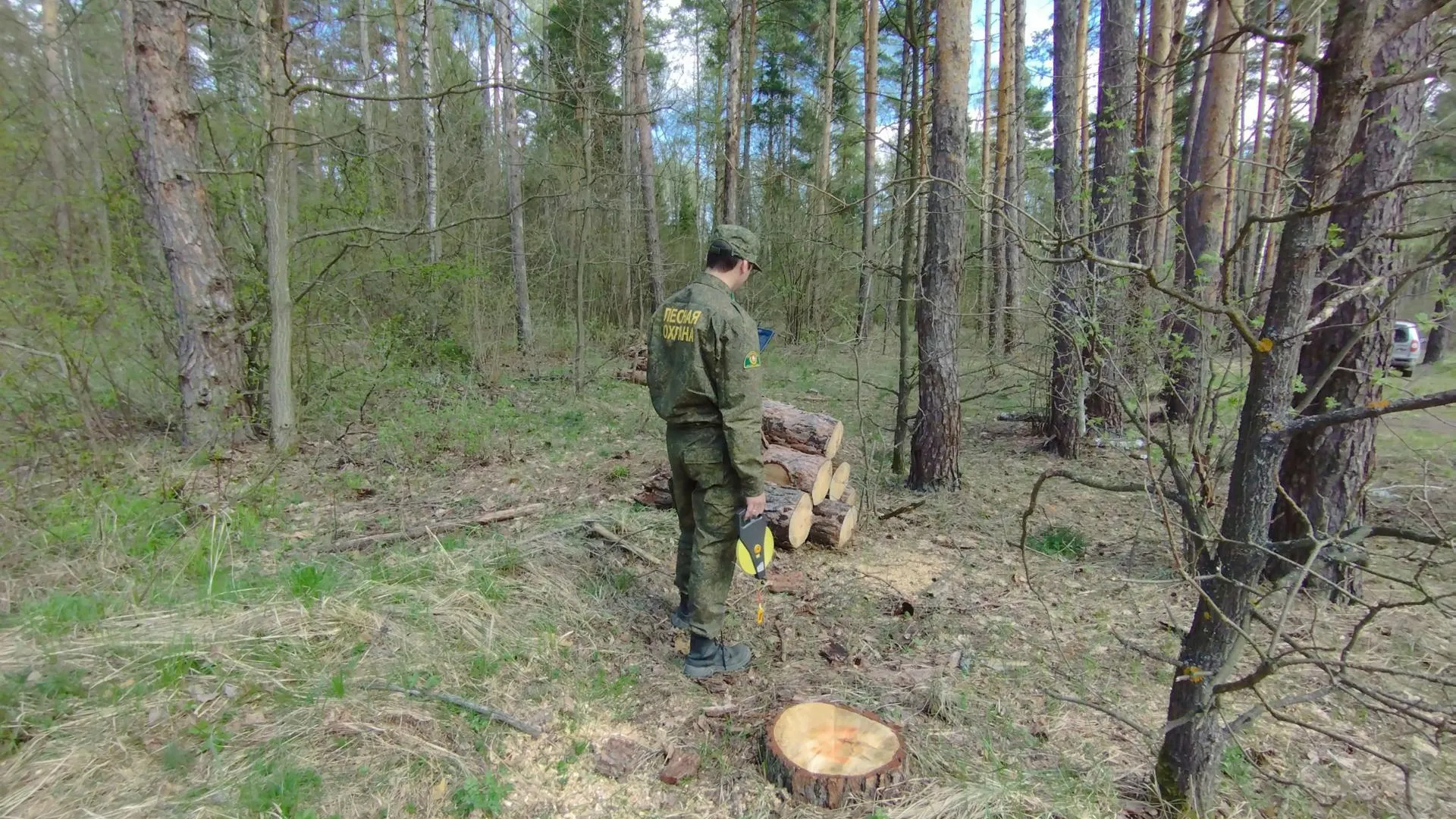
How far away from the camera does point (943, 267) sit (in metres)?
5.84

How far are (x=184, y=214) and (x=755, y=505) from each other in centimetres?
627

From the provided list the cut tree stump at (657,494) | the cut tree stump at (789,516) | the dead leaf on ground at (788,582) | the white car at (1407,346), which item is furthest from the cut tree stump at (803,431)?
the white car at (1407,346)

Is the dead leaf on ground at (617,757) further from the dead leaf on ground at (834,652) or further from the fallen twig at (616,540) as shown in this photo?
the fallen twig at (616,540)

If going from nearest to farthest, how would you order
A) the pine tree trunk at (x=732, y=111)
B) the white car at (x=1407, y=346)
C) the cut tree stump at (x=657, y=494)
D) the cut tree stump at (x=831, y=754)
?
the cut tree stump at (x=831, y=754), the cut tree stump at (x=657, y=494), the pine tree trunk at (x=732, y=111), the white car at (x=1407, y=346)

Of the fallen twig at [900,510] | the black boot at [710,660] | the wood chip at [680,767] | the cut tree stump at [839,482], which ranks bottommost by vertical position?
the wood chip at [680,767]

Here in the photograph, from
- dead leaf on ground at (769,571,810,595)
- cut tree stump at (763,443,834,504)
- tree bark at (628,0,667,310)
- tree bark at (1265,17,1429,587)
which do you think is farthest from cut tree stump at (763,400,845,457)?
tree bark at (628,0,667,310)

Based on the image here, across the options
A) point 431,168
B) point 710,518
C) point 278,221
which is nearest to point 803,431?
point 710,518

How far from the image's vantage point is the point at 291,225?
745 centimetres

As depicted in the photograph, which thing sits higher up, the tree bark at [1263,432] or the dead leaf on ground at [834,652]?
the tree bark at [1263,432]

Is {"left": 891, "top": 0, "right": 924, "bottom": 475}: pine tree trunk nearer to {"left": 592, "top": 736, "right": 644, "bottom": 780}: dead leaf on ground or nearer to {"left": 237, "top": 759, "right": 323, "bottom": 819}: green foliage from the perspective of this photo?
{"left": 592, "top": 736, "right": 644, "bottom": 780}: dead leaf on ground

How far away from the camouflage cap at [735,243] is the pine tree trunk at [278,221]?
431 centimetres

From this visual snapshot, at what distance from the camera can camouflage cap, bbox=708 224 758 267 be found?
336cm

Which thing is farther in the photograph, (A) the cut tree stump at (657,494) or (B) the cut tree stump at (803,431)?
(B) the cut tree stump at (803,431)

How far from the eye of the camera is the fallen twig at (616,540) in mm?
4466
